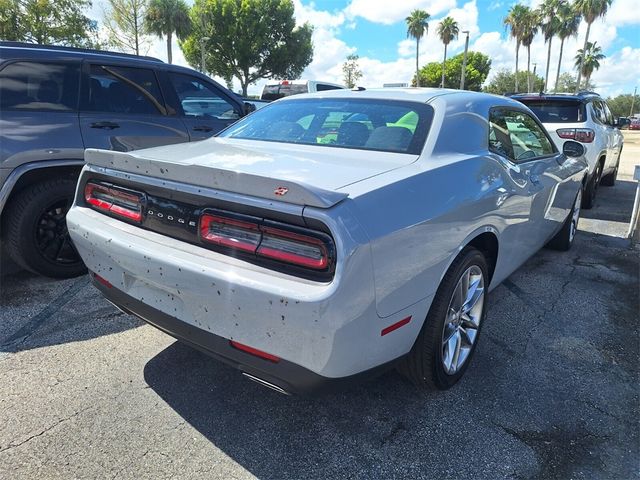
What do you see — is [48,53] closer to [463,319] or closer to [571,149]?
[463,319]

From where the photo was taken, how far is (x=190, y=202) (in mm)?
2025

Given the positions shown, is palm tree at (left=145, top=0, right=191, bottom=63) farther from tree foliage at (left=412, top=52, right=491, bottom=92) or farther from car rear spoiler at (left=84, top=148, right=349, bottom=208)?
tree foliage at (left=412, top=52, right=491, bottom=92)

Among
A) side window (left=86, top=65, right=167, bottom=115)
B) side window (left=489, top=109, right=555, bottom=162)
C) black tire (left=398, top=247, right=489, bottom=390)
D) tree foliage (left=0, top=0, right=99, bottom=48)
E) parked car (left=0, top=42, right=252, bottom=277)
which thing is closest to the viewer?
black tire (left=398, top=247, right=489, bottom=390)

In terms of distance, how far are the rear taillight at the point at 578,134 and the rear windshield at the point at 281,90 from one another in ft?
26.4

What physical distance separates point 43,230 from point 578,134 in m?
6.89

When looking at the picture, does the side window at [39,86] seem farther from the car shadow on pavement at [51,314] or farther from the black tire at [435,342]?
the black tire at [435,342]

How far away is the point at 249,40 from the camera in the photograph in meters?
36.7

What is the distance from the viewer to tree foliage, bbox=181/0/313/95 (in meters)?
35.9

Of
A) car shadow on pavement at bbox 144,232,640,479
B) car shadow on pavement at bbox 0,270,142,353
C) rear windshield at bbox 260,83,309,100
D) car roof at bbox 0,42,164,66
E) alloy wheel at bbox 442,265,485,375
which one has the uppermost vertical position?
rear windshield at bbox 260,83,309,100

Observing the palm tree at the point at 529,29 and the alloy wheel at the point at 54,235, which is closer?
the alloy wheel at the point at 54,235

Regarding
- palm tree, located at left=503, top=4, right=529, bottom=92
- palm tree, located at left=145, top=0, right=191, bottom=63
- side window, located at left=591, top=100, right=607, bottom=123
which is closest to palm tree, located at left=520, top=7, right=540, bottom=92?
palm tree, located at left=503, top=4, right=529, bottom=92

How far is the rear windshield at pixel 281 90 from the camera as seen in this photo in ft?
44.1

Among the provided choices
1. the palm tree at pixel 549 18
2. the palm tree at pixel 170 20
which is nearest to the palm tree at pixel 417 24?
the palm tree at pixel 549 18

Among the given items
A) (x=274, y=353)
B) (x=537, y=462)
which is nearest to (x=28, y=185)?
(x=274, y=353)
